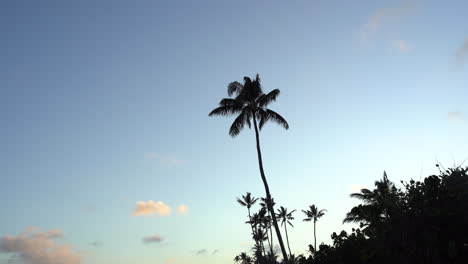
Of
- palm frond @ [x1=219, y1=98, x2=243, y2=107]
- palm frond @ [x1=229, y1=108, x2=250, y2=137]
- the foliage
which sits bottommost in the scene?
the foliage

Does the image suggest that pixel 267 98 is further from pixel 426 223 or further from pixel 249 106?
pixel 426 223

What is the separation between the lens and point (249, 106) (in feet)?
89.1

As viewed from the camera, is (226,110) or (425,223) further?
(226,110)

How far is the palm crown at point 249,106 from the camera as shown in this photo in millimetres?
27203

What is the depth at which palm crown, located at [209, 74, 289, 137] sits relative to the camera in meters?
27.2

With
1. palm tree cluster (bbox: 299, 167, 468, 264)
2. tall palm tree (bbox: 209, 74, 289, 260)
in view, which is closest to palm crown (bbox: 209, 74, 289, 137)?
tall palm tree (bbox: 209, 74, 289, 260)

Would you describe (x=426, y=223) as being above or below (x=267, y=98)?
below

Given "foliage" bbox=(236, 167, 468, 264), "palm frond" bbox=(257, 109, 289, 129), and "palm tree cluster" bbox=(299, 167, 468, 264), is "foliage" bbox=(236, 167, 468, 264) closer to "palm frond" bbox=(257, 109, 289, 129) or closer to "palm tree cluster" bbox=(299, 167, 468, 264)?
"palm tree cluster" bbox=(299, 167, 468, 264)

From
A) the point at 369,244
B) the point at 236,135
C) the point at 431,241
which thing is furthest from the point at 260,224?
the point at 431,241

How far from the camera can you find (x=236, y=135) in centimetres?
2697

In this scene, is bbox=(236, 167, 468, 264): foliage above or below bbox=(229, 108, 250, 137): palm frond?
below

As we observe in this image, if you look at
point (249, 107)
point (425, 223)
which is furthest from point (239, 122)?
point (425, 223)

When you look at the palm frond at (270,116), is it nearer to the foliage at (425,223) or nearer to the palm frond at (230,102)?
the palm frond at (230,102)

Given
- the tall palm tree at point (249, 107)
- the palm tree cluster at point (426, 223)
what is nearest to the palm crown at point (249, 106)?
the tall palm tree at point (249, 107)
